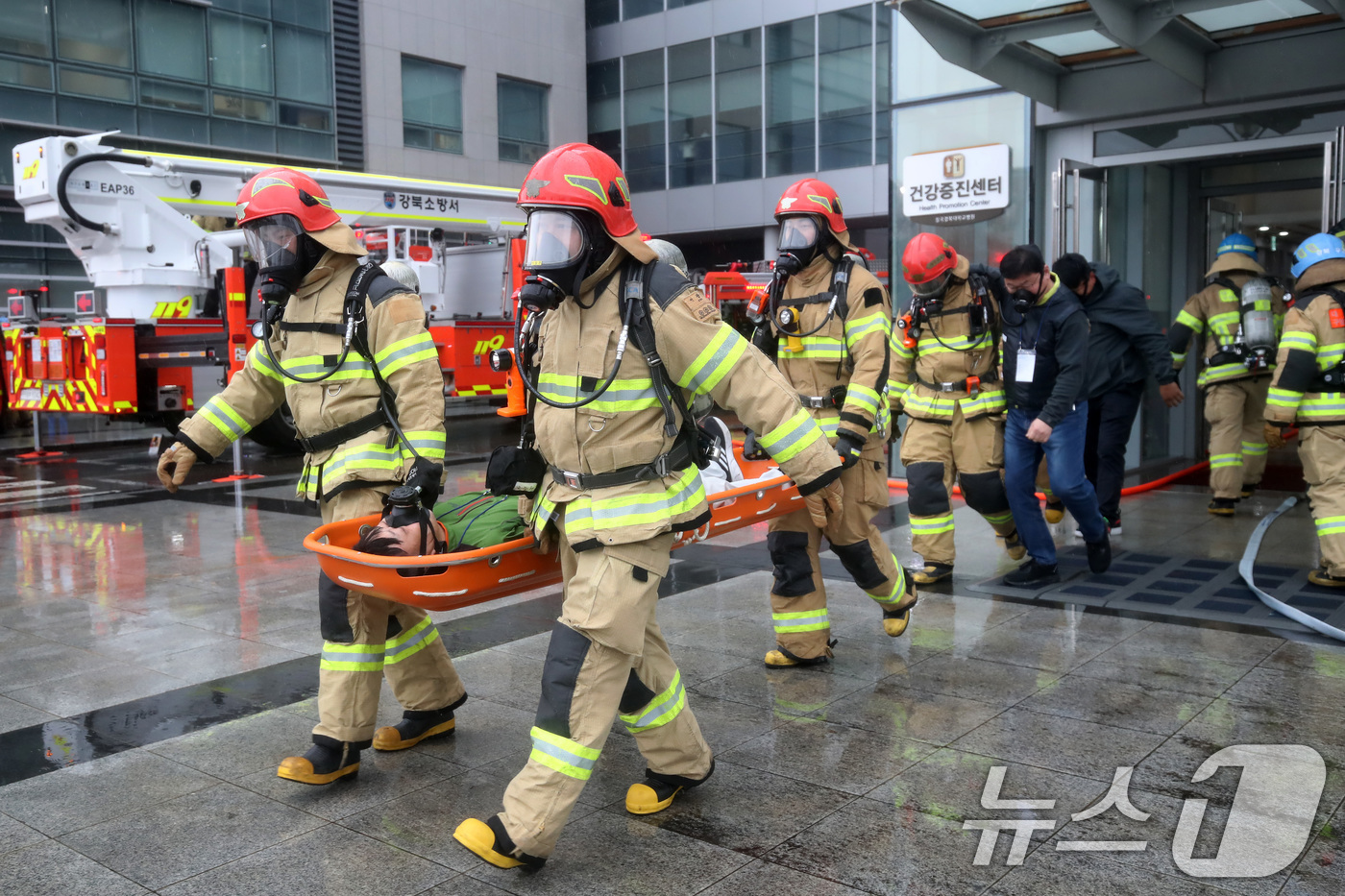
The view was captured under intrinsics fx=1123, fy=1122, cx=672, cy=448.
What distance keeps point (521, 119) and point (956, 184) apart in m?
21.1

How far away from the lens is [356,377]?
157 inches

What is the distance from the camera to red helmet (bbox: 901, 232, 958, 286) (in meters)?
6.12

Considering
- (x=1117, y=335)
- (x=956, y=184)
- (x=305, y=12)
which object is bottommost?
(x=1117, y=335)

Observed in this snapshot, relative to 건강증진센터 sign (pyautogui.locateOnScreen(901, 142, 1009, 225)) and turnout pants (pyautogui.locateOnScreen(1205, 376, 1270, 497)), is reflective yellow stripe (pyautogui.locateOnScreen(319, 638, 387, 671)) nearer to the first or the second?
turnout pants (pyautogui.locateOnScreen(1205, 376, 1270, 497))

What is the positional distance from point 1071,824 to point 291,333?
311 cm

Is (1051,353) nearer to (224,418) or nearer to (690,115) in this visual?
(224,418)

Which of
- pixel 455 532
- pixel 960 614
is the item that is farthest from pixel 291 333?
pixel 960 614

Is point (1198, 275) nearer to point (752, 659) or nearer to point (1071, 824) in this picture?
point (752, 659)

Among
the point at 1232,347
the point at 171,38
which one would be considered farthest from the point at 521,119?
the point at 1232,347

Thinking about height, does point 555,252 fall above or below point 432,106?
below

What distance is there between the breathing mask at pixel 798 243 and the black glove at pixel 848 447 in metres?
0.81

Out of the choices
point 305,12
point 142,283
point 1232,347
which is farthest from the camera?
point 305,12

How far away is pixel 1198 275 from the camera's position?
11.4 meters

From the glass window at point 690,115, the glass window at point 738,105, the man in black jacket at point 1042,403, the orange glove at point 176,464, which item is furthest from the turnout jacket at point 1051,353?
the glass window at point 690,115
